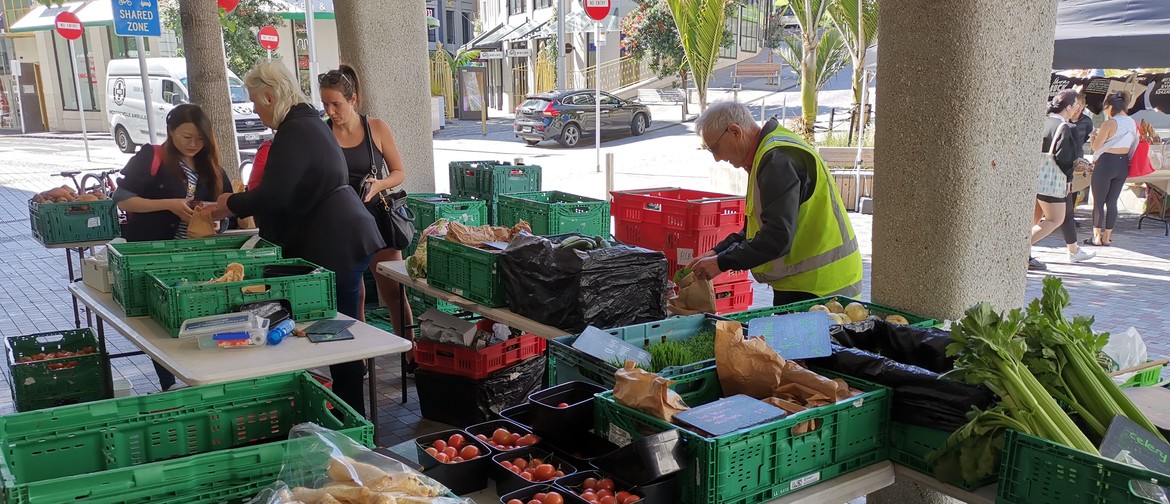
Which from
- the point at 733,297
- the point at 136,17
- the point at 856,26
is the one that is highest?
the point at 856,26

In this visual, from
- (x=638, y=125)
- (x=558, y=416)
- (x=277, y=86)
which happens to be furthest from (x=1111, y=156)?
(x=638, y=125)

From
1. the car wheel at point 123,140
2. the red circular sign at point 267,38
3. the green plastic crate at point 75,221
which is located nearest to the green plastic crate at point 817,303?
the green plastic crate at point 75,221

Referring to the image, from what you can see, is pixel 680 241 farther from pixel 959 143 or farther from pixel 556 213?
pixel 959 143

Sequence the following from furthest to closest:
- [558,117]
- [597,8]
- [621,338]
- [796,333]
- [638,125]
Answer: [638,125] → [558,117] → [597,8] → [621,338] → [796,333]

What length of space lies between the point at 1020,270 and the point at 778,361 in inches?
Answer: 60.7

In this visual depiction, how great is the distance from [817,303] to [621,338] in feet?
3.21

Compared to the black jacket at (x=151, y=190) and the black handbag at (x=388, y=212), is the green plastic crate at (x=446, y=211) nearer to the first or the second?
the black handbag at (x=388, y=212)

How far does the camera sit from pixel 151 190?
16.5 feet

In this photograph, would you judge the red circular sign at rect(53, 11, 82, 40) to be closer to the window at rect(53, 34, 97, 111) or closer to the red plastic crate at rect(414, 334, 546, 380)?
the window at rect(53, 34, 97, 111)

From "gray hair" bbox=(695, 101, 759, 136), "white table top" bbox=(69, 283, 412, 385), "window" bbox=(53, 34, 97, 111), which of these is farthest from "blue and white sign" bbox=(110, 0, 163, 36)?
"window" bbox=(53, 34, 97, 111)

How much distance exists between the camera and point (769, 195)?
12.0 ft

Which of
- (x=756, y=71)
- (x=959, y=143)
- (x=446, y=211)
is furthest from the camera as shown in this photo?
(x=756, y=71)

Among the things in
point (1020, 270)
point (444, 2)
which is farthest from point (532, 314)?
point (444, 2)

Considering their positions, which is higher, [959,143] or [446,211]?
[959,143]
